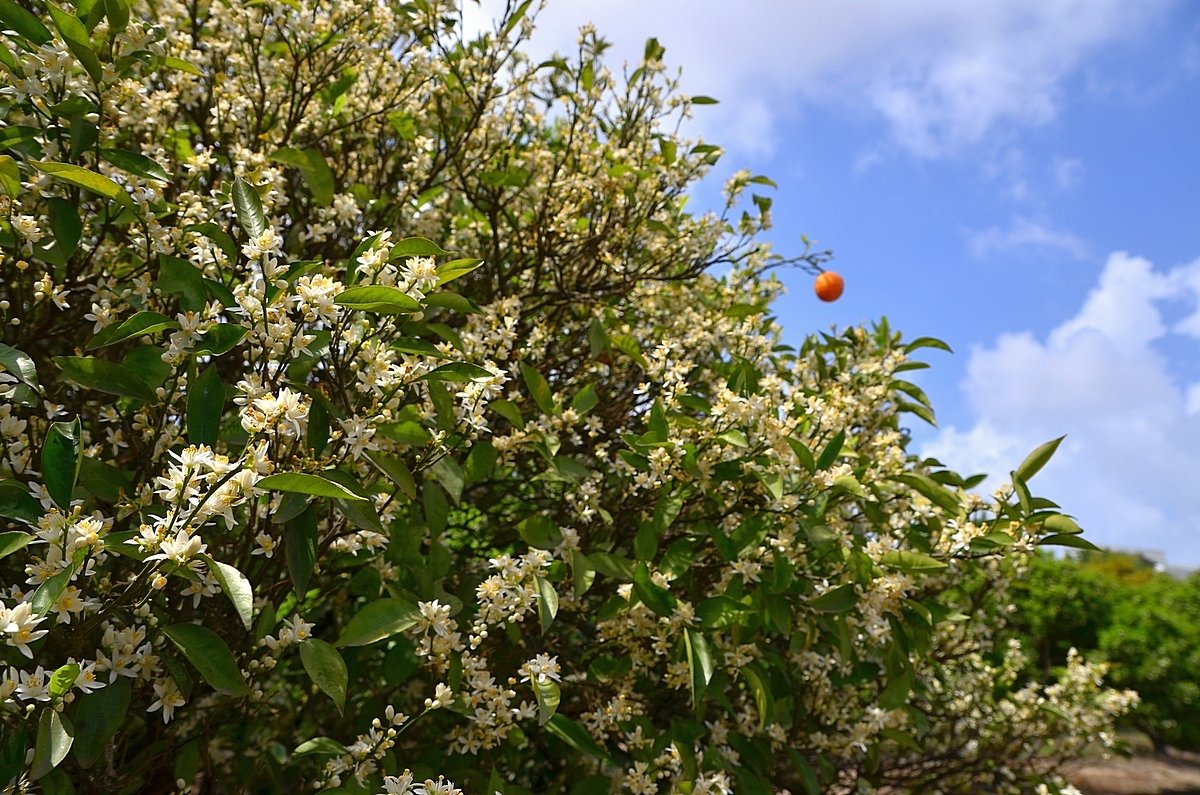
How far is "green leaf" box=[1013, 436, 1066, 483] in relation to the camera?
2.28 metres

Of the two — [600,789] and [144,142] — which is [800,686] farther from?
[144,142]

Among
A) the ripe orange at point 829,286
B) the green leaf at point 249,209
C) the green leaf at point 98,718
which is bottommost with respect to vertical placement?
the green leaf at point 98,718

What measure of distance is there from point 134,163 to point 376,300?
0.73 m

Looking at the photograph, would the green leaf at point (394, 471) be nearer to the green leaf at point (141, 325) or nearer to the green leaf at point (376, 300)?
the green leaf at point (376, 300)

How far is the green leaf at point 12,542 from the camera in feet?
3.71

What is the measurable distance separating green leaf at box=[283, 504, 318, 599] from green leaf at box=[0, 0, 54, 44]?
3.61ft

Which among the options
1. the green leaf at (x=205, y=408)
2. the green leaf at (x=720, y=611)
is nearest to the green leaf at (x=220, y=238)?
the green leaf at (x=205, y=408)

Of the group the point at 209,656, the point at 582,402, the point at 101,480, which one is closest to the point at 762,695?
the point at 582,402

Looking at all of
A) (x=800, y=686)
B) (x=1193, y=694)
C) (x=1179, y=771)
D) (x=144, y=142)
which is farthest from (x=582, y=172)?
(x=1193, y=694)

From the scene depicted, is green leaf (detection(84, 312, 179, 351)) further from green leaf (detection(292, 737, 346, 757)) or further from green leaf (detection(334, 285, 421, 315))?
green leaf (detection(292, 737, 346, 757))

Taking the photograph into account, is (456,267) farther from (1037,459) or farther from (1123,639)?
(1123,639)

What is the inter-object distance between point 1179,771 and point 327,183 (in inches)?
358

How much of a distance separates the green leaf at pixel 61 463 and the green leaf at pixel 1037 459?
2190mm

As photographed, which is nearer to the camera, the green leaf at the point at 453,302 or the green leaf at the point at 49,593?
the green leaf at the point at 49,593
